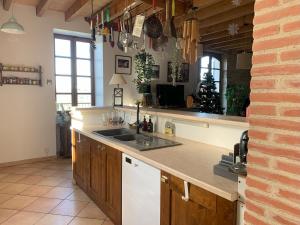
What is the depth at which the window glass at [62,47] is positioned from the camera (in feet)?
15.3

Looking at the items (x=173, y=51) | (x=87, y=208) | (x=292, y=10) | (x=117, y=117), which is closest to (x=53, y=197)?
(x=87, y=208)

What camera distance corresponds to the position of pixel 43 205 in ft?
9.18

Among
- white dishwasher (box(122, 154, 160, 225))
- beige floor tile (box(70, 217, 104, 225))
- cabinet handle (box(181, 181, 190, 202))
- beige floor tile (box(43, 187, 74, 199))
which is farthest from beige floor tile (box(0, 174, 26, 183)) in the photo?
cabinet handle (box(181, 181, 190, 202))

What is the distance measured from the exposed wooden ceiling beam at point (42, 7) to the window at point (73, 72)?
1.90ft

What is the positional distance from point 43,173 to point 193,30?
307 cm

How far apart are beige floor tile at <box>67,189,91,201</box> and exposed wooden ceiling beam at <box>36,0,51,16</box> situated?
2.74 meters

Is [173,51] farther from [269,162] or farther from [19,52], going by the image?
[269,162]

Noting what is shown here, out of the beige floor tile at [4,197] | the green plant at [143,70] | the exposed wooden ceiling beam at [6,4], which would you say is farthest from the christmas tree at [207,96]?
the beige floor tile at [4,197]

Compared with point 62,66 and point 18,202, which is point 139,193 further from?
point 62,66

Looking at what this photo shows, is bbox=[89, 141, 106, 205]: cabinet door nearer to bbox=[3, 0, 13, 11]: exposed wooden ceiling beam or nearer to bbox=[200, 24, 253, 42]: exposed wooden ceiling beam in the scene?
bbox=[3, 0, 13, 11]: exposed wooden ceiling beam

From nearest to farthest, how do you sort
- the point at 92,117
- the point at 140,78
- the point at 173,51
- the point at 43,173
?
1. the point at 92,117
2. the point at 43,173
3. the point at 140,78
4. the point at 173,51

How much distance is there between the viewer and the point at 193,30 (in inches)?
91.2

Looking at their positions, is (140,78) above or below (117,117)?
above

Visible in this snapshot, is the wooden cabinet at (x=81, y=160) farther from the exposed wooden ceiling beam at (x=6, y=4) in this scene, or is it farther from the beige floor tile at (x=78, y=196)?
the exposed wooden ceiling beam at (x=6, y=4)
